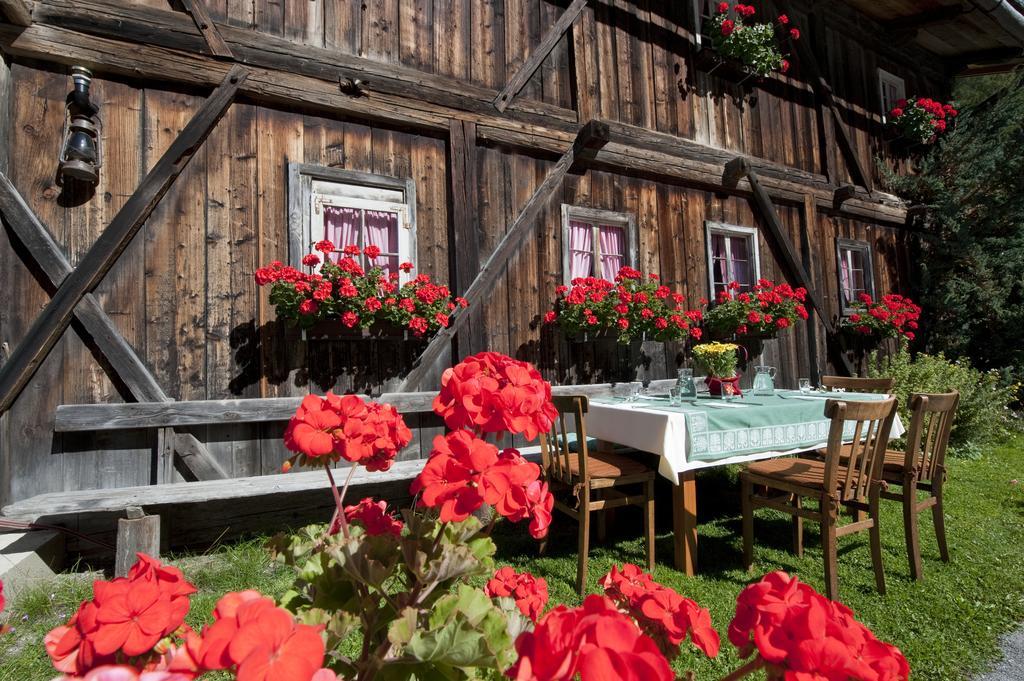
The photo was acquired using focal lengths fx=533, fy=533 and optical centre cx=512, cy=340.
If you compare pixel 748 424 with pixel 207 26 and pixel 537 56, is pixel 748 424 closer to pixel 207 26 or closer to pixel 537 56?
pixel 537 56

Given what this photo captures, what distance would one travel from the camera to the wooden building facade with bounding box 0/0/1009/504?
3676 mm

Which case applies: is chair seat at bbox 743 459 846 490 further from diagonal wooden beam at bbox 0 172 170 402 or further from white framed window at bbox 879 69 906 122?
white framed window at bbox 879 69 906 122

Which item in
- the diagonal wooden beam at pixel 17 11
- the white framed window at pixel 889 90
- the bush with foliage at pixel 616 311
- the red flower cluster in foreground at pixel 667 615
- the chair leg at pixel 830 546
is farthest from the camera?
the white framed window at pixel 889 90

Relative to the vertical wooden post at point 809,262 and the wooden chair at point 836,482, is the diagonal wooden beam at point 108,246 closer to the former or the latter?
the wooden chair at point 836,482

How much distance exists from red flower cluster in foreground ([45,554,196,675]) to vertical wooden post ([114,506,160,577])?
10.2ft

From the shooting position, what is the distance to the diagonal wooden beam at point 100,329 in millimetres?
3568

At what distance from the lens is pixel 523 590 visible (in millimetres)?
1037

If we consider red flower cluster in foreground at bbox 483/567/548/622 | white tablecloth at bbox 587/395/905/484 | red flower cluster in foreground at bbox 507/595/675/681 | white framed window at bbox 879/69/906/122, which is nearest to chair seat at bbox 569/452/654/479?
white tablecloth at bbox 587/395/905/484

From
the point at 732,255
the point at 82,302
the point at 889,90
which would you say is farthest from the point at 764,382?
the point at 889,90

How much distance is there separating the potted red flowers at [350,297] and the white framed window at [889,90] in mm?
8702

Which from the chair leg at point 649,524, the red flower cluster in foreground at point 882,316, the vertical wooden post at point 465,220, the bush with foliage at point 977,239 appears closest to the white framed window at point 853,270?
the red flower cluster in foreground at point 882,316

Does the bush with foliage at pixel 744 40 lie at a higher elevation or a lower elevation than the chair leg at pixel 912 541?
higher

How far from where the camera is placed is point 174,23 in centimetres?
410

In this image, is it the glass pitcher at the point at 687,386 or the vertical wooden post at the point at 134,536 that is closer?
the vertical wooden post at the point at 134,536
